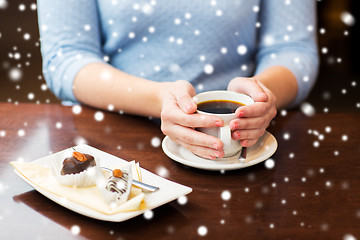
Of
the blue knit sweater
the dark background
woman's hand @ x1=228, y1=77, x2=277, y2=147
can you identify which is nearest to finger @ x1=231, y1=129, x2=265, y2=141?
woman's hand @ x1=228, y1=77, x2=277, y2=147

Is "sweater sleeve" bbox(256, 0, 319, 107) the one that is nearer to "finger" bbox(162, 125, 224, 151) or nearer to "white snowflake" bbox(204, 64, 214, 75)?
"white snowflake" bbox(204, 64, 214, 75)

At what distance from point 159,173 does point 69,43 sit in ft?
1.87

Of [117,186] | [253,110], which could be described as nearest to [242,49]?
[253,110]

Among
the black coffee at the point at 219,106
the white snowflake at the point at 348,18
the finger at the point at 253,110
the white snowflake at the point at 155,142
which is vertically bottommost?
the white snowflake at the point at 348,18

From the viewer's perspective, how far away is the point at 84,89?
105cm

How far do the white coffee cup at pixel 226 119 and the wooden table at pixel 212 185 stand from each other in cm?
5

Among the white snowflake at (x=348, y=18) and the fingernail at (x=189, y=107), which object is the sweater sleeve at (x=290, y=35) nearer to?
the fingernail at (x=189, y=107)

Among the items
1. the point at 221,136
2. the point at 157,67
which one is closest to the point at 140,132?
the point at 221,136

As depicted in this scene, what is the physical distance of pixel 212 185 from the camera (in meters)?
0.68

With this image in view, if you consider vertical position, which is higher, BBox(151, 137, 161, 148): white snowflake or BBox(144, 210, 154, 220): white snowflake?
BBox(144, 210, 154, 220): white snowflake

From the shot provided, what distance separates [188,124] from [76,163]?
21 centimetres

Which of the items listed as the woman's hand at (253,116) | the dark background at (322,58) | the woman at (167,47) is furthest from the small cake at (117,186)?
the dark background at (322,58)

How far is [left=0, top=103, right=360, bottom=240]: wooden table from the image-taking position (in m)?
0.55

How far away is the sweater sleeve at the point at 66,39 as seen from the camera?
1.10 meters
